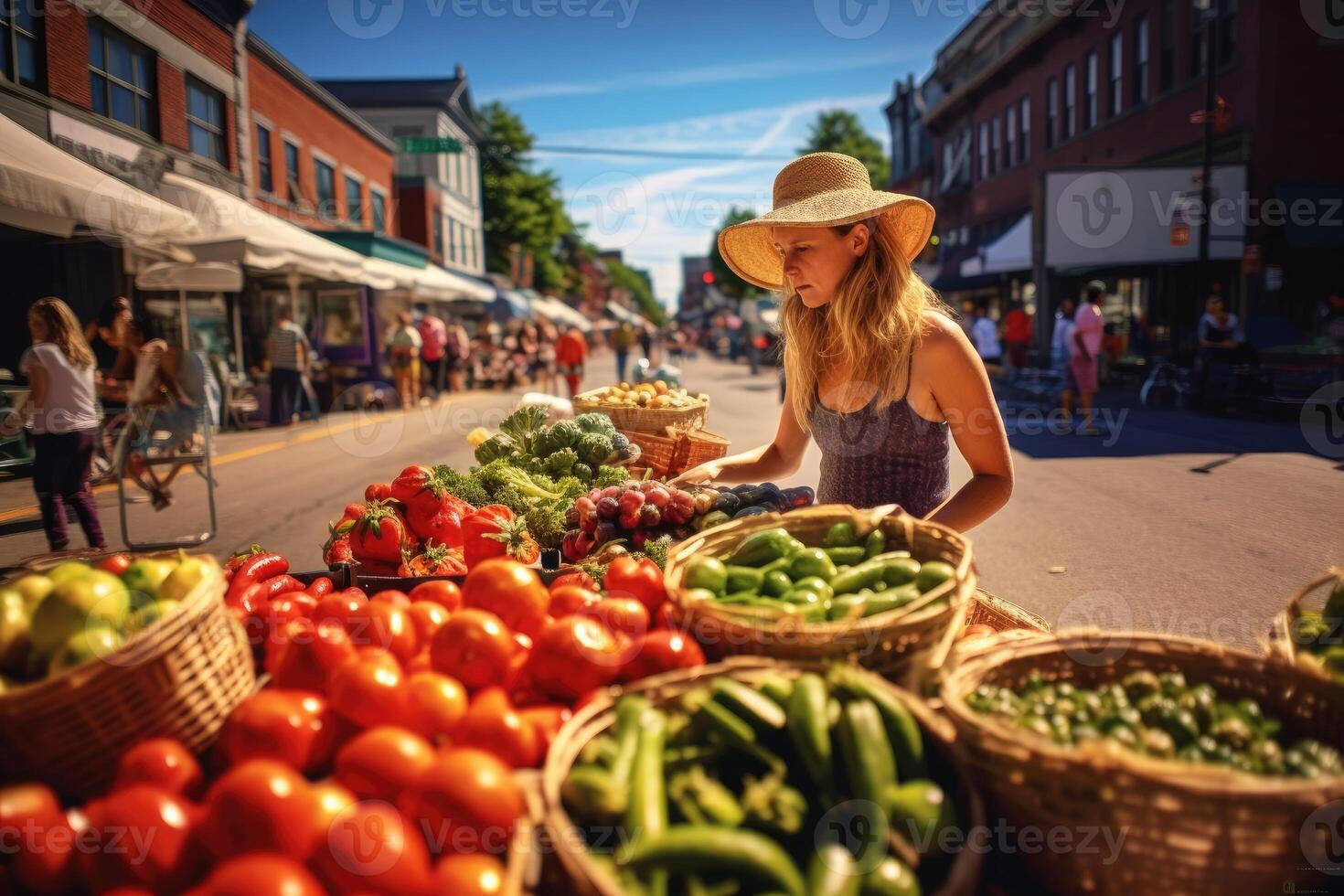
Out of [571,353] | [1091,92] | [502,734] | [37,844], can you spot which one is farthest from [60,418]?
[1091,92]

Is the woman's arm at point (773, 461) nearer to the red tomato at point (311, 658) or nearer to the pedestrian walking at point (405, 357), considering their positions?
the red tomato at point (311, 658)

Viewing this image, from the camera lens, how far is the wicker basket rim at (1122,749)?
1.32m

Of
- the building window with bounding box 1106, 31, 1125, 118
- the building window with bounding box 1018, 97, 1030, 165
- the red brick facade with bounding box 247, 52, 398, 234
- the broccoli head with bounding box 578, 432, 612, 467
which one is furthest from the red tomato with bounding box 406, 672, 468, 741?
the building window with bounding box 1018, 97, 1030, 165

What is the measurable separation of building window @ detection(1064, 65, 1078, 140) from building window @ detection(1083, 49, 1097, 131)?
474 mm

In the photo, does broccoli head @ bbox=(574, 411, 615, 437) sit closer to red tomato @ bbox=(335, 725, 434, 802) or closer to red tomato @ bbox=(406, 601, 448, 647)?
red tomato @ bbox=(406, 601, 448, 647)

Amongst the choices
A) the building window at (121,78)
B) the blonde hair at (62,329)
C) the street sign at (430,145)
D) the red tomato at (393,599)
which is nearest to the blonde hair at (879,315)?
the red tomato at (393,599)

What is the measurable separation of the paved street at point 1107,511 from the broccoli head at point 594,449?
2940 millimetres

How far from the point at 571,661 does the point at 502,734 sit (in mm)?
262

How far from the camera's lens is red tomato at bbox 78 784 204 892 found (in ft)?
4.59

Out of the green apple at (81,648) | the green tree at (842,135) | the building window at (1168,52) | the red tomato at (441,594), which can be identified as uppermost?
the green tree at (842,135)

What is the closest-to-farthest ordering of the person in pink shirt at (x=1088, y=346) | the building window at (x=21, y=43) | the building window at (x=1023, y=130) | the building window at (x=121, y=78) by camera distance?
the person in pink shirt at (x=1088, y=346), the building window at (x=21, y=43), the building window at (x=121, y=78), the building window at (x=1023, y=130)

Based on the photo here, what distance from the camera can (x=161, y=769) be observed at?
156cm

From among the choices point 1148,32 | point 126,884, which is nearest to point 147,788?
point 126,884

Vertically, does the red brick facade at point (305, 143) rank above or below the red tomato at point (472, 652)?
above
